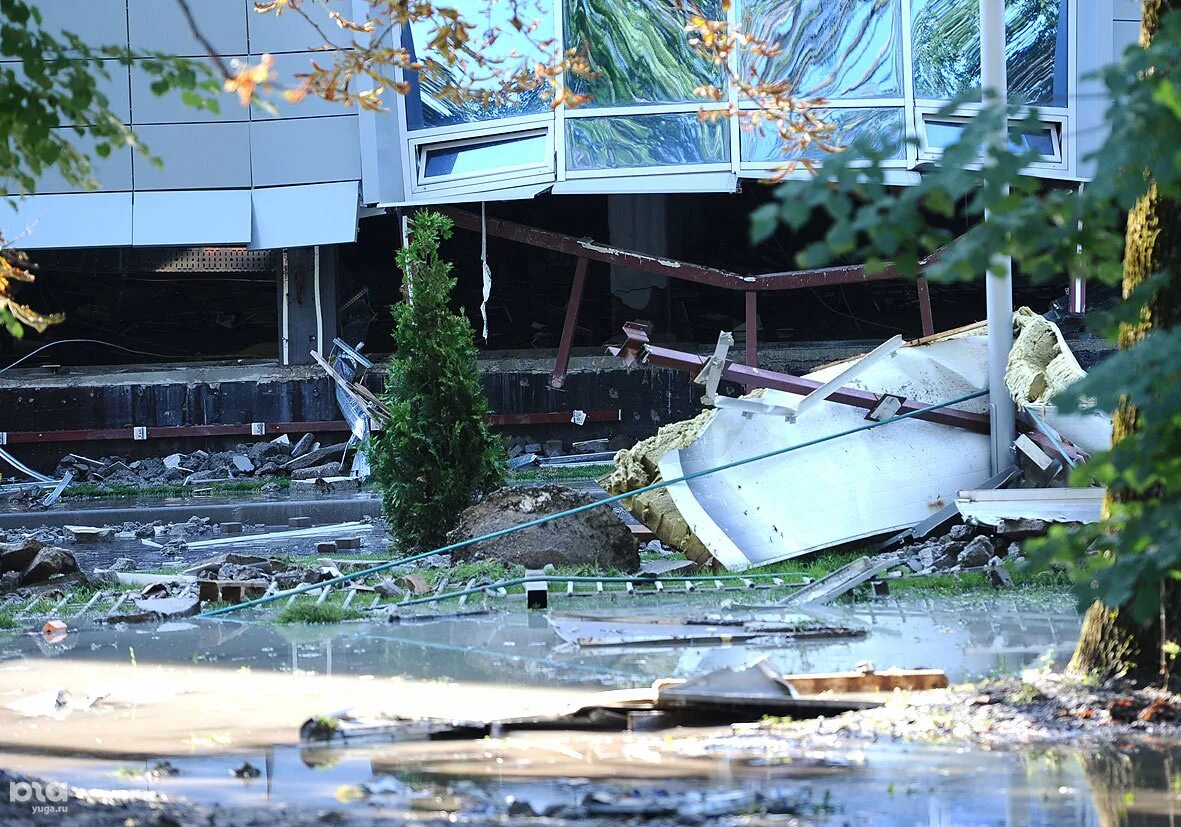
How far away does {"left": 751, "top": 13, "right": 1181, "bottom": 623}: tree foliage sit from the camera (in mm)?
3322

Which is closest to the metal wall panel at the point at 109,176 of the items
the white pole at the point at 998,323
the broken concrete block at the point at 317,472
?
the broken concrete block at the point at 317,472

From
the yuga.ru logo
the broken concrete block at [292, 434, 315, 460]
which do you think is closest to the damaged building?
the broken concrete block at [292, 434, 315, 460]

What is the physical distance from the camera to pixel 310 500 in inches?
786

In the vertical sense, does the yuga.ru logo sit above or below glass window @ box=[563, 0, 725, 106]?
below

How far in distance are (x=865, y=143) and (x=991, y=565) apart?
287 inches

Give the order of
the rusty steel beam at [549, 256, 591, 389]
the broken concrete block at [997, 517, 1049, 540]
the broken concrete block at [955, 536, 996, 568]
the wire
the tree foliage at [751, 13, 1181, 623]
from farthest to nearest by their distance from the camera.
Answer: the wire < the rusty steel beam at [549, 256, 591, 389] < the broken concrete block at [997, 517, 1049, 540] < the broken concrete block at [955, 536, 996, 568] < the tree foliage at [751, 13, 1181, 623]

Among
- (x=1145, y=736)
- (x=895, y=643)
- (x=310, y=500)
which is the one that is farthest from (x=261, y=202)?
(x=1145, y=736)

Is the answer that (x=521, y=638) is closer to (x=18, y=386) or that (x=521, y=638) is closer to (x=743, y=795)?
(x=743, y=795)

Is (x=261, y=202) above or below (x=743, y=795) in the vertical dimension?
above

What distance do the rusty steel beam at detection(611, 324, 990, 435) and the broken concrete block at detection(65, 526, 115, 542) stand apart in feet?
24.4

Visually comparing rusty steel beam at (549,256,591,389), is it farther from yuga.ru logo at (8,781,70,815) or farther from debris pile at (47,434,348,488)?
yuga.ru logo at (8,781,70,815)

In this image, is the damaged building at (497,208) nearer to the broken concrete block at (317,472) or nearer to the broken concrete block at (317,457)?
the broken concrete block at (317,457)

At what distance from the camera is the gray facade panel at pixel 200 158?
81.6ft

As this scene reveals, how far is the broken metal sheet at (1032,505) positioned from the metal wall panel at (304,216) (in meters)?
15.5
